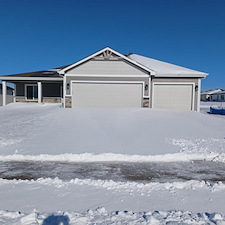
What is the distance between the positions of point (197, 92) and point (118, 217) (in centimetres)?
1369

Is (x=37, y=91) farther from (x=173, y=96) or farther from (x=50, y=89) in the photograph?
(x=173, y=96)

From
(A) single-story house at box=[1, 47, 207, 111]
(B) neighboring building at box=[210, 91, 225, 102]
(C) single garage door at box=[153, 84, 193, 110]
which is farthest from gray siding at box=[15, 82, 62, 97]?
(B) neighboring building at box=[210, 91, 225, 102]

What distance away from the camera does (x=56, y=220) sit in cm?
283

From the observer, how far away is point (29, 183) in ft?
13.3

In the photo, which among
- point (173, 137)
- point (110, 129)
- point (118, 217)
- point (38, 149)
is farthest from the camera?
point (110, 129)

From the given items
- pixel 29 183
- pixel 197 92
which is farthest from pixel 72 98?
pixel 29 183

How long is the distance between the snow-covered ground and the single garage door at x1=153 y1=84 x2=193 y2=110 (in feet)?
12.3

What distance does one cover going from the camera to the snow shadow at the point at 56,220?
2.76 metres

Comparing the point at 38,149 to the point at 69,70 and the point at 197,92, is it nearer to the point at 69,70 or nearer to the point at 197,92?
the point at 69,70

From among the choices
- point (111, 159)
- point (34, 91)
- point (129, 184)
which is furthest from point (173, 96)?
point (34, 91)

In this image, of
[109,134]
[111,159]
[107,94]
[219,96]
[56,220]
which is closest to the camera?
[56,220]

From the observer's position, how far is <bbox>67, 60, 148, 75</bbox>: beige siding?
14133 mm

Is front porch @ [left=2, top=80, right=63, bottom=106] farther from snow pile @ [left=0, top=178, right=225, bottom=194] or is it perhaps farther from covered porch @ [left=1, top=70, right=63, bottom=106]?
snow pile @ [left=0, top=178, right=225, bottom=194]

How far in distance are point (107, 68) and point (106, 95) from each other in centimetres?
201
